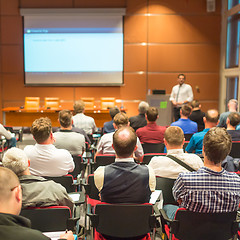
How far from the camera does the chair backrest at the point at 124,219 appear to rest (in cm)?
190

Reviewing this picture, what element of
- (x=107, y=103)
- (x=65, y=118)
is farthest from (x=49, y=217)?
(x=107, y=103)

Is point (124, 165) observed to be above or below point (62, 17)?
below

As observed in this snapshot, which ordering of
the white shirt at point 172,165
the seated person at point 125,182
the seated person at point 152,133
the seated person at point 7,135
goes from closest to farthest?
the seated person at point 125,182 → the white shirt at point 172,165 → the seated person at point 152,133 → the seated person at point 7,135

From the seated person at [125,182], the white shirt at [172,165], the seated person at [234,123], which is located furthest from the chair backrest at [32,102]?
the seated person at [125,182]

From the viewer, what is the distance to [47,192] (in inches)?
74.0

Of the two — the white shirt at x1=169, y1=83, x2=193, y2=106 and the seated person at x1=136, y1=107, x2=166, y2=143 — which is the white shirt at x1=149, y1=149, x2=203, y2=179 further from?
the white shirt at x1=169, y1=83, x2=193, y2=106

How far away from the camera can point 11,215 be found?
1233 millimetres

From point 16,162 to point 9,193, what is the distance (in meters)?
0.69

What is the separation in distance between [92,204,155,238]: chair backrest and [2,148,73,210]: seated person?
0.91 feet

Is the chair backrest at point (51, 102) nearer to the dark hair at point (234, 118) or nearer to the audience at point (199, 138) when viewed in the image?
the audience at point (199, 138)

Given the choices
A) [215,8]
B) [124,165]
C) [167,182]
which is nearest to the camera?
[124,165]

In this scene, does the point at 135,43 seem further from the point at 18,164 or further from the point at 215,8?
the point at 18,164

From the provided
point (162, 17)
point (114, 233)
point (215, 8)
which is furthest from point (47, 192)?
point (215, 8)

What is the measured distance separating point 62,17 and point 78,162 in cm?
706
